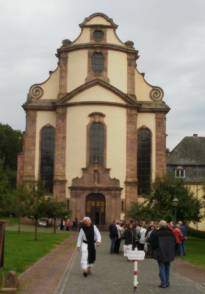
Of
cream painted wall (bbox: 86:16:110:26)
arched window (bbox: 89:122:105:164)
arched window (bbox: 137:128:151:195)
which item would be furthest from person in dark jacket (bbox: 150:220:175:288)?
cream painted wall (bbox: 86:16:110:26)

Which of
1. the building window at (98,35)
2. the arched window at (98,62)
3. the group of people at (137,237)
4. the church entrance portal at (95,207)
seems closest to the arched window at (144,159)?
the church entrance portal at (95,207)

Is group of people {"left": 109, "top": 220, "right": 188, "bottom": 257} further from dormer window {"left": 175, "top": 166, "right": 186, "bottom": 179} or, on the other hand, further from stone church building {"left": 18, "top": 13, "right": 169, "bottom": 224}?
dormer window {"left": 175, "top": 166, "right": 186, "bottom": 179}

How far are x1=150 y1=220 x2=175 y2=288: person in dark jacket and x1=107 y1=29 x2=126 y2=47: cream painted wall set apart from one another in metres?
62.7

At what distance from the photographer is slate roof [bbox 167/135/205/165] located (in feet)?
284

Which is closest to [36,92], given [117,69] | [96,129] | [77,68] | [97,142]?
[77,68]

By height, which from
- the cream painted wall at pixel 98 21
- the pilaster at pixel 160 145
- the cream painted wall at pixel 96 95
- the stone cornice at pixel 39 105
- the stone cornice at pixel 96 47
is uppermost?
the cream painted wall at pixel 98 21

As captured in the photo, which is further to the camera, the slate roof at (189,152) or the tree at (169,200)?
the slate roof at (189,152)

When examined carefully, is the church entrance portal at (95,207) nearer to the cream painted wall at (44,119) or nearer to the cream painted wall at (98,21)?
the cream painted wall at (44,119)

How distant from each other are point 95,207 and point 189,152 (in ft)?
65.8

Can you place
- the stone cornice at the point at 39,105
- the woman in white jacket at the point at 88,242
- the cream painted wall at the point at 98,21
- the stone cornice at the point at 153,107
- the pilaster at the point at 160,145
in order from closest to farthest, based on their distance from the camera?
1. the woman in white jacket at the point at 88,242
2. the pilaster at the point at 160,145
3. the stone cornice at the point at 153,107
4. the stone cornice at the point at 39,105
5. the cream painted wall at the point at 98,21

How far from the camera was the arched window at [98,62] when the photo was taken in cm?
7938

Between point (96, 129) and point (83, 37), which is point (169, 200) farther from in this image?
point (83, 37)

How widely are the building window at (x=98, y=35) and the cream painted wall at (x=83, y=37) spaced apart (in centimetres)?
92

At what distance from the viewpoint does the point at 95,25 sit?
80938mm
